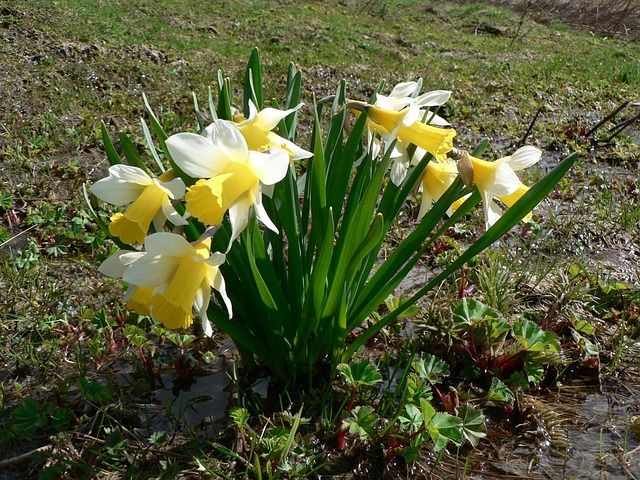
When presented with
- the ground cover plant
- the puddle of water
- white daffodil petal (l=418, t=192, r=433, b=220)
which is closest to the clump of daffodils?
white daffodil petal (l=418, t=192, r=433, b=220)

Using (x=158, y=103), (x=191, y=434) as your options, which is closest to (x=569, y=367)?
(x=191, y=434)

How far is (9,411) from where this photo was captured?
158cm

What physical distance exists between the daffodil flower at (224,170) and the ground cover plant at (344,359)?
36 cm

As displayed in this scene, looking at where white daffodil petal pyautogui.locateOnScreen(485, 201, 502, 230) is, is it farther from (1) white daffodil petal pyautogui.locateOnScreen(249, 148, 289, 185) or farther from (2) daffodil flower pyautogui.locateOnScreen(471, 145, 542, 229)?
(1) white daffodil petal pyautogui.locateOnScreen(249, 148, 289, 185)

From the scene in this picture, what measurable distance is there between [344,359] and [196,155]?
2.69 feet

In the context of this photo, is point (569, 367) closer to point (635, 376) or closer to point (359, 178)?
point (635, 376)

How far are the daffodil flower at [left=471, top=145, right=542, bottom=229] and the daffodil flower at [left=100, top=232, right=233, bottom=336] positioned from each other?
0.62 metres

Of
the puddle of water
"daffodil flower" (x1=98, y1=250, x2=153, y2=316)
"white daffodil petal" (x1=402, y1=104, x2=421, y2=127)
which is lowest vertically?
the puddle of water

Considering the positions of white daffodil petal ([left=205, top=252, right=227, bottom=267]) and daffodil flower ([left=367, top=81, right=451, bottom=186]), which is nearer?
white daffodil petal ([left=205, top=252, right=227, bottom=267])

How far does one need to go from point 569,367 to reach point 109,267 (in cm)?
153

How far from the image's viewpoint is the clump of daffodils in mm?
1034

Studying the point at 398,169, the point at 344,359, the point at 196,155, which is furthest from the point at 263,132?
the point at 344,359

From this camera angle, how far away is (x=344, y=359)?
5.21 ft

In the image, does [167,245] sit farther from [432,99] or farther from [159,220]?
[432,99]
